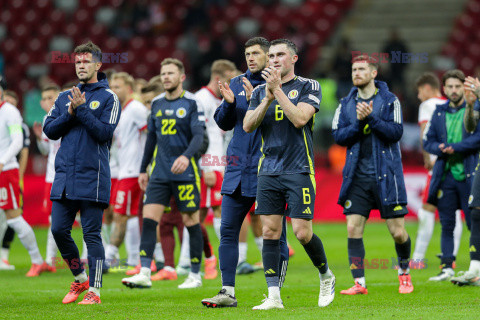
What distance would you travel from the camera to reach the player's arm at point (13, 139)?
9.27 metres

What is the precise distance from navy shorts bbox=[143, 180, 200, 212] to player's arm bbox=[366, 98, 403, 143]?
2.22m

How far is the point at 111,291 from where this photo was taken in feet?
27.3

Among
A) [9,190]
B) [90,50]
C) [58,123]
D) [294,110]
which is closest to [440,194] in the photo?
[294,110]

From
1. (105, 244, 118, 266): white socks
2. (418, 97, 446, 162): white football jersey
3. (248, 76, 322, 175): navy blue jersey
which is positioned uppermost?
(418, 97, 446, 162): white football jersey

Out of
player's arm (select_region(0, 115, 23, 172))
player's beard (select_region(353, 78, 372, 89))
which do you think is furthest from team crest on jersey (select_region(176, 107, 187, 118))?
player's arm (select_region(0, 115, 23, 172))

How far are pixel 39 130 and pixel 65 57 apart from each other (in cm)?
195

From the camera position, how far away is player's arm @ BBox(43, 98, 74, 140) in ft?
23.2

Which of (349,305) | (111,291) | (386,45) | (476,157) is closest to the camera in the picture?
(349,305)

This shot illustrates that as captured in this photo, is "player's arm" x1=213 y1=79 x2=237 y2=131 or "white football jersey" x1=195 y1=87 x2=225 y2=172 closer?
"player's arm" x1=213 y1=79 x2=237 y2=131

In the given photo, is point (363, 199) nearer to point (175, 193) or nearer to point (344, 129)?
point (344, 129)

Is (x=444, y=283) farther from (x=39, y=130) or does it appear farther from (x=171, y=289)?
(x=39, y=130)

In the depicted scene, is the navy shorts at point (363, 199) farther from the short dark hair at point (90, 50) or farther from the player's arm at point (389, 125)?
the short dark hair at point (90, 50)

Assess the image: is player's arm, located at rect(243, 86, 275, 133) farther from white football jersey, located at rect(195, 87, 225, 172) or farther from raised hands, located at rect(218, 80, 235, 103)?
white football jersey, located at rect(195, 87, 225, 172)

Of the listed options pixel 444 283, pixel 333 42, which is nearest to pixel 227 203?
pixel 444 283
